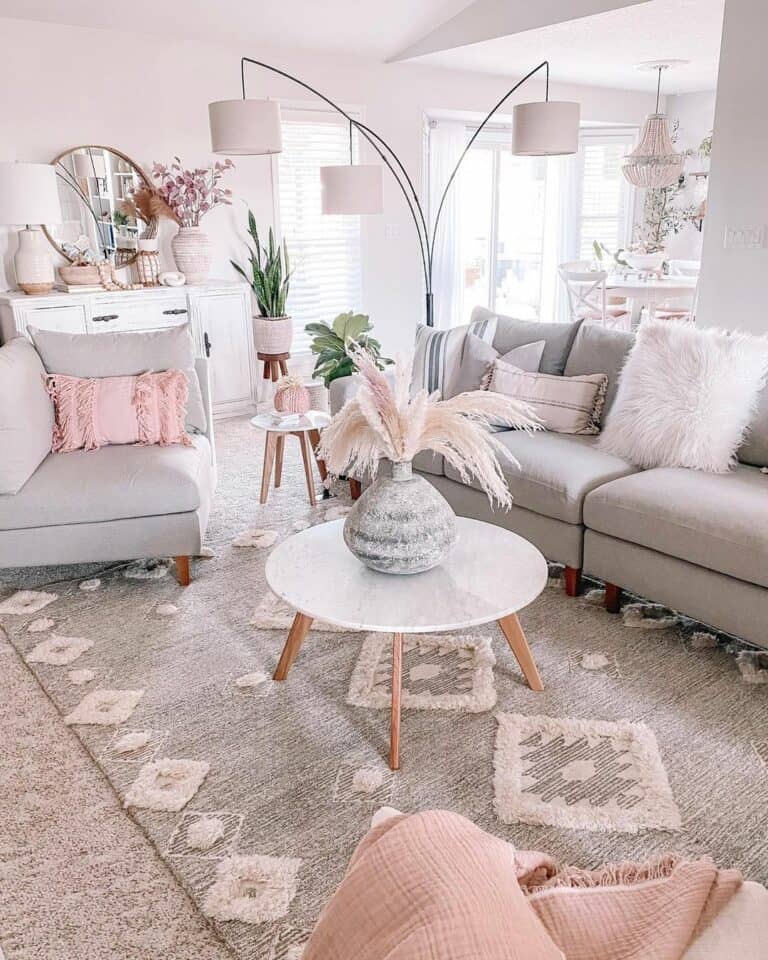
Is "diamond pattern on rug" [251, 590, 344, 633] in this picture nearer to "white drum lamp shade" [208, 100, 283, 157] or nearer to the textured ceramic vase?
the textured ceramic vase

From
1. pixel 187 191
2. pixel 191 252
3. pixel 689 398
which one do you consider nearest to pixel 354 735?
pixel 689 398

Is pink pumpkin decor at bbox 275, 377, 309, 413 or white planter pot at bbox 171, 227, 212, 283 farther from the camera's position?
white planter pot at bbox 171, 227, 212, 283

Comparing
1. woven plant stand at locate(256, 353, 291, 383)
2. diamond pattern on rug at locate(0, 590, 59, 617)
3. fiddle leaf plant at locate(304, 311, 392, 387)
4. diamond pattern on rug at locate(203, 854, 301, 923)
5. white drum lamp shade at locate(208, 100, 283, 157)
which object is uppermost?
white drum lamp shade at locate(208, 100, 283, 157)

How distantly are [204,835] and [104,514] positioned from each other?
144 cm

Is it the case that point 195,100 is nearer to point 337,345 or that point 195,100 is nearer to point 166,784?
point 337,345

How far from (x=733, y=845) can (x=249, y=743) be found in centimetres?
119

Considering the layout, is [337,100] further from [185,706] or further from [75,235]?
[185,706]

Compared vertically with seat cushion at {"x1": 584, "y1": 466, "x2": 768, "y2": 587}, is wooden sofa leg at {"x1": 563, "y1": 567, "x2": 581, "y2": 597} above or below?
below

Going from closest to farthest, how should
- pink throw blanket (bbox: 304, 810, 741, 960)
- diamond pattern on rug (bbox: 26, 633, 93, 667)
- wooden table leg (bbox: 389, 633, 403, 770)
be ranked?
pink throw blanket (bbox: 304, 810, 741, 960), wooden table leg (bbox: 389, 633, 403, 770), diamond pattern on rug (bbox: 26, 633, 93, 667)

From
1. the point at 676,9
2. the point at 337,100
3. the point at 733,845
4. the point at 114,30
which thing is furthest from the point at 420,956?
the point at 337,100

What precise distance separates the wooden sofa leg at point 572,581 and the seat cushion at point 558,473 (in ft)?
0.63

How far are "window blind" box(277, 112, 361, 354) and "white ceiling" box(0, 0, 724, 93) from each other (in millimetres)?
546

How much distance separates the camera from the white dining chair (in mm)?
6535

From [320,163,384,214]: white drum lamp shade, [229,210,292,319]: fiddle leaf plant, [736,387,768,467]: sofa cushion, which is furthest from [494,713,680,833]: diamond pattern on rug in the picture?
[229,210,292,319]: fiddle leaf plant
